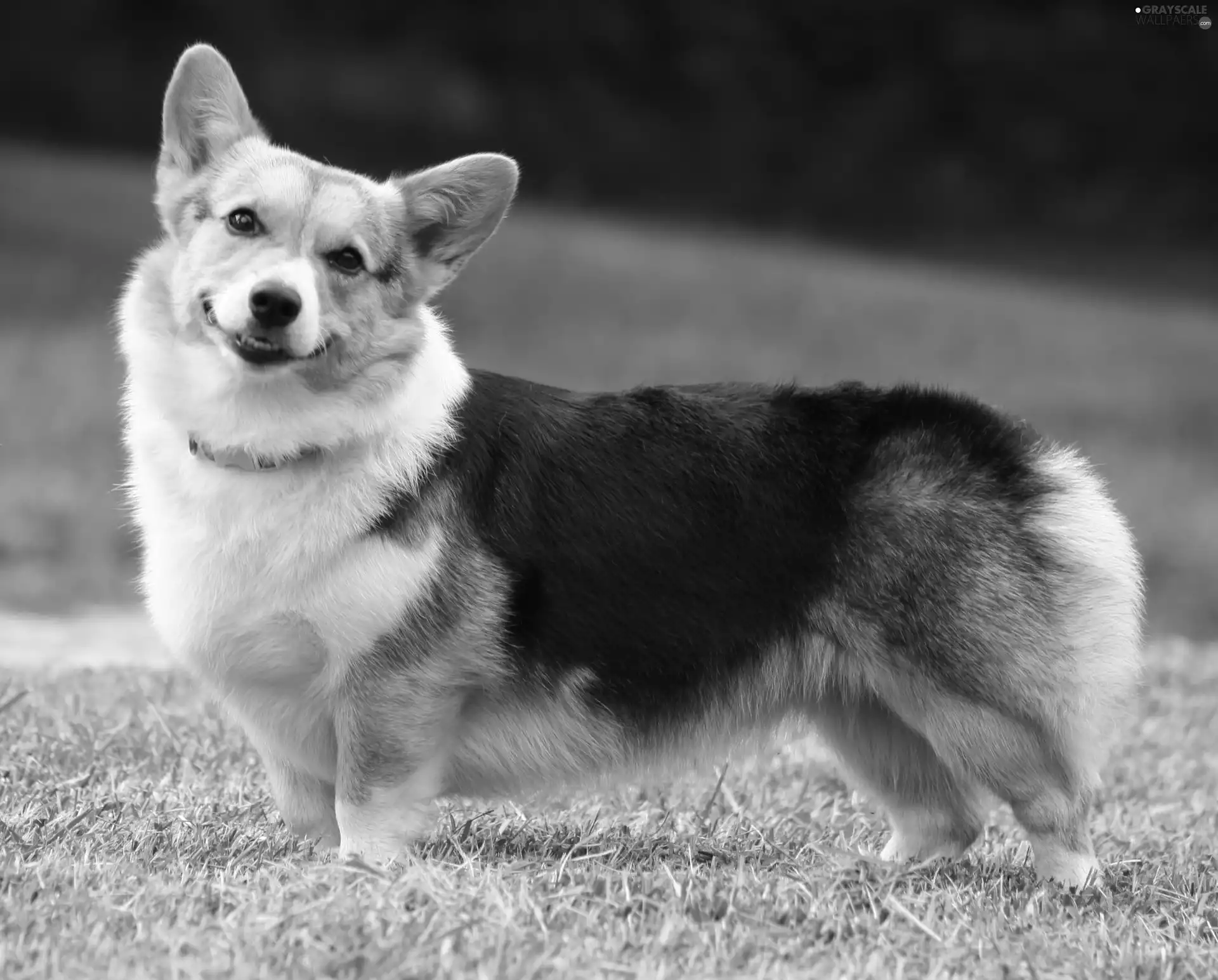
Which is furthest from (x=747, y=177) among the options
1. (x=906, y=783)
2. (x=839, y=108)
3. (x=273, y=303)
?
(x=273, y=303)

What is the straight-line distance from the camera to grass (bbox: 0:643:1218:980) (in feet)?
10.0

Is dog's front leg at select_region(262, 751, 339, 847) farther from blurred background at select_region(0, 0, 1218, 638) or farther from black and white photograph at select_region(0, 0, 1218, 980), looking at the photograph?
blurred background at select_region(0, 0, 1218, 638)

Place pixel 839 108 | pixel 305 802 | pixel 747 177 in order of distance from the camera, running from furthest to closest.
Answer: pixel 839 108 < pixel 747 177 < pixel 305 802

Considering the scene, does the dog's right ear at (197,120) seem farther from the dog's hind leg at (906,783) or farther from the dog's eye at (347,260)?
the dog's hind leg at (906,783)

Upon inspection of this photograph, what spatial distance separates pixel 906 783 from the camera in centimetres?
434

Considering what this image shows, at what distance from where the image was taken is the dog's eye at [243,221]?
369 cm

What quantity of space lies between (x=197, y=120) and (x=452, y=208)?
0.70 meters

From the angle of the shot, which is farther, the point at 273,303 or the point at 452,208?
the point at 452,208

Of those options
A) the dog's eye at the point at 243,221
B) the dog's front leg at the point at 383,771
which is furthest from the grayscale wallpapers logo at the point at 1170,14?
the dog's front leg at the point at 383,771

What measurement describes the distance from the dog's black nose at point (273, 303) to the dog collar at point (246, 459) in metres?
0.37

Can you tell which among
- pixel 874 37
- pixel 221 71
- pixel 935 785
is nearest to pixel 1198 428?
pixel 874 37

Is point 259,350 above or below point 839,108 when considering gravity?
above

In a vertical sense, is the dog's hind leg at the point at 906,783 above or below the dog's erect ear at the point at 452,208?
below

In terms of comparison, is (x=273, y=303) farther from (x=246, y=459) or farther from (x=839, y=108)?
(x=839, y=108)
